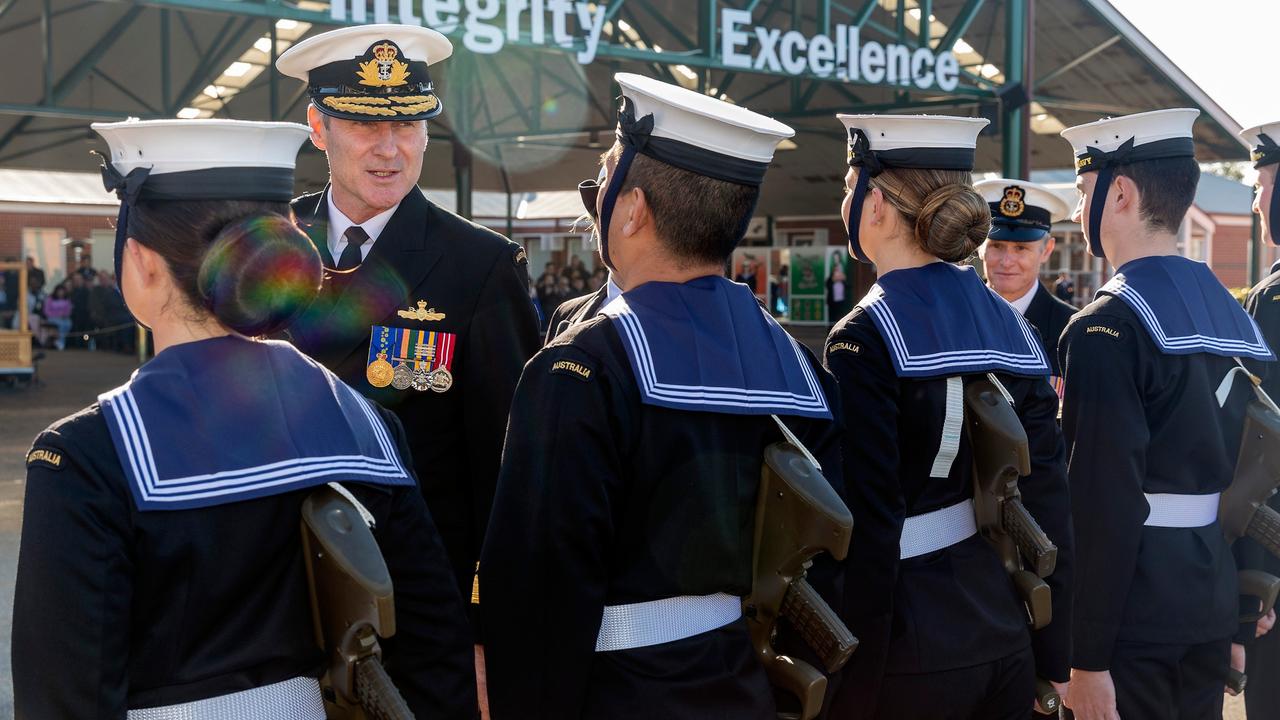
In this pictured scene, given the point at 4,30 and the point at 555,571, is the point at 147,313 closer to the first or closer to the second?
the point at 555,571

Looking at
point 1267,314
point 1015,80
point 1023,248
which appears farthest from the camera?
point 1015,80

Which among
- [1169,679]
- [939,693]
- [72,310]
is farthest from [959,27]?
[72,310]

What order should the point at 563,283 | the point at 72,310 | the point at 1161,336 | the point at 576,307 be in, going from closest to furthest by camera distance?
the point at 1161,336
the point at 576,307
the point at 563,283
the point at 72,310

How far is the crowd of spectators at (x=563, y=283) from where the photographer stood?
1941 cm

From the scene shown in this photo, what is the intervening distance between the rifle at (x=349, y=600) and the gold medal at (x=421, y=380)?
0.99 m

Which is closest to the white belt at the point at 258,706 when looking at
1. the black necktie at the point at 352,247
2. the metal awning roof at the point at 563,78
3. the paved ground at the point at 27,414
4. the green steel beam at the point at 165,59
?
the black necktie at the point at 352,247

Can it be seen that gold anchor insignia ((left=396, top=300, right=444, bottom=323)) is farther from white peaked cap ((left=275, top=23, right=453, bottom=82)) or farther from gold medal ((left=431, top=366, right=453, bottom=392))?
white peaked cap ((left=275, top=23, right=453, bottom=82))

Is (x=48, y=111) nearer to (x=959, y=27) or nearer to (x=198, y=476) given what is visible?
(x=959, y=27)

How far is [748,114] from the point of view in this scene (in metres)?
1.85

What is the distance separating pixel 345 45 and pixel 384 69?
100mm

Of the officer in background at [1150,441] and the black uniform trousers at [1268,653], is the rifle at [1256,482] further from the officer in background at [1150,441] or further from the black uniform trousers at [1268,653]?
the black uniform trousers at [1268,653]

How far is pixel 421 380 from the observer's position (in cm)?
250

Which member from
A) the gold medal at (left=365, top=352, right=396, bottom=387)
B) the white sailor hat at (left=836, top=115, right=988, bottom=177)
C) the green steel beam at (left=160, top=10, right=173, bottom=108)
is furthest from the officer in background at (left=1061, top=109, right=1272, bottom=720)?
the green steel beam at (left=160, top=10, right=173, bottom=108)

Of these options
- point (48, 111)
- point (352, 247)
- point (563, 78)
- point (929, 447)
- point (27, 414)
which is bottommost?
point (27, 414)
